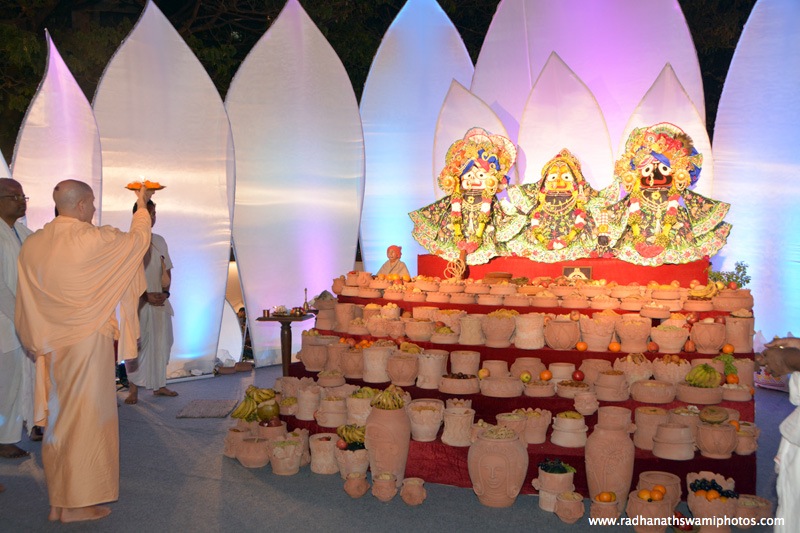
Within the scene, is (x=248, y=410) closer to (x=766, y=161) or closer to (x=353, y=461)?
(x=353, y=461)

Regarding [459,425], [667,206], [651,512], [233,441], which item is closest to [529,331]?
[459,425]

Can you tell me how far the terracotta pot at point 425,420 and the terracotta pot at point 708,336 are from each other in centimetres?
187

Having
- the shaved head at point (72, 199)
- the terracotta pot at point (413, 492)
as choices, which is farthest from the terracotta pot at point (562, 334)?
the shaved head at point (72, 199)

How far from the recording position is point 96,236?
13.4 ft

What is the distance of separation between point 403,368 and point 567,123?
5086 mm

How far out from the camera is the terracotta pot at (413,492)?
4480 mm

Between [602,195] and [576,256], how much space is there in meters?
0.70

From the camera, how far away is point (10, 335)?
5.30 metres

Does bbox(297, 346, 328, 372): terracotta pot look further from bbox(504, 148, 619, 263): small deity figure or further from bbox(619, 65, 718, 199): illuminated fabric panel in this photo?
bbox(619, 65, 718, 199): illuminated fabric panel

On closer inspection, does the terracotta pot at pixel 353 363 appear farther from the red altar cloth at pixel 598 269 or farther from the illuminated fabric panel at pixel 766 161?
the illuminated fabric panel at pixel 766 161

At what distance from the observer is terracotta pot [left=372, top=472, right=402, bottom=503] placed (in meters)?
4.55

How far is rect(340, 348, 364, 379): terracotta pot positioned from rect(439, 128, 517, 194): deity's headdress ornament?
10.4ft

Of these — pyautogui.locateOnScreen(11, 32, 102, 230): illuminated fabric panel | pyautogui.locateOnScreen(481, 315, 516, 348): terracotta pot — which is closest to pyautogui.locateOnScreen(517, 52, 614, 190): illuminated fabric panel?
pyautogui.locateOnScreen(481, 315, 516, 348): terracotta pot

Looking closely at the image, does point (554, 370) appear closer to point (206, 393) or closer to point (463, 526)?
point (463, 526)
